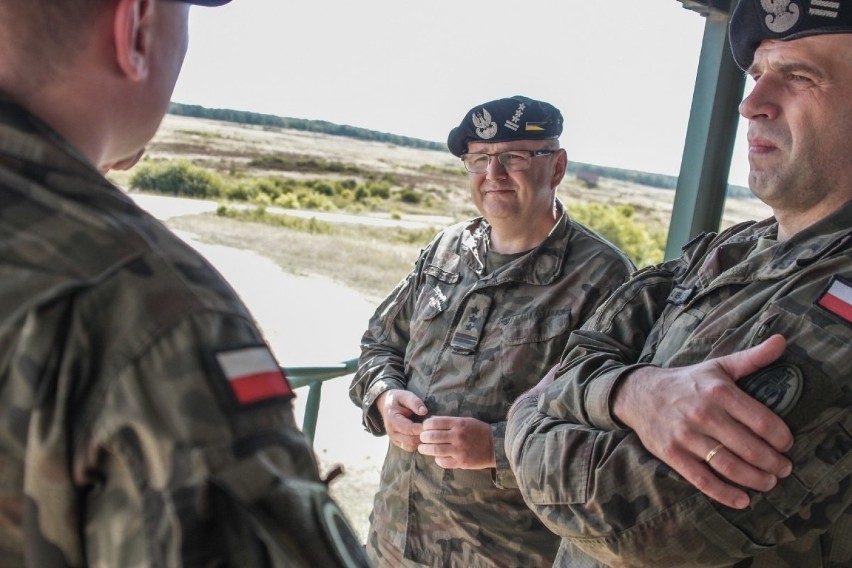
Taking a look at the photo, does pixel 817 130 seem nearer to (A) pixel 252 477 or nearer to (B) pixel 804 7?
(B) pixel 804 7

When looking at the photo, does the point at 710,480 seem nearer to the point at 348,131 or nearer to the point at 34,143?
the point at 34,143

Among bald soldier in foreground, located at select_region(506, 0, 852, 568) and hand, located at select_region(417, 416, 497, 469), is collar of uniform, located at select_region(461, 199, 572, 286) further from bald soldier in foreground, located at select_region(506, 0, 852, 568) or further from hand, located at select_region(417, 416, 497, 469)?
bald soldier in foreground, located at select_region(506, 0, 852, 568)

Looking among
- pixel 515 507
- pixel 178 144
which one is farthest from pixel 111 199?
pixel 178 144

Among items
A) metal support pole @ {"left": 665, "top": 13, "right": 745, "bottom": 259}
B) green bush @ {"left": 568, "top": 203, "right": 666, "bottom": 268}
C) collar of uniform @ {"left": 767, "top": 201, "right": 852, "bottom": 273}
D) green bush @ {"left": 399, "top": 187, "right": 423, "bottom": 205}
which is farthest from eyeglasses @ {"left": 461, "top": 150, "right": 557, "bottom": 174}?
green bush @ {"left": 568, "top": 203, "right": 666, "bottom": 268}

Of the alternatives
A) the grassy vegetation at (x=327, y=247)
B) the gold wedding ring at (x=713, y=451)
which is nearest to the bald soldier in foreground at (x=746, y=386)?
the gold wedding ring at (x=713, y=451)

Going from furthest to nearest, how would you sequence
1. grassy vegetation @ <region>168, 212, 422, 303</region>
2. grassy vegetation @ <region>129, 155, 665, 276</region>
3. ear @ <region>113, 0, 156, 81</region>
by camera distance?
1. grassy vegetation @ <region>129, 155, 665, 276</region>
2. grassy vegetation @ <region>168, 212, 422, 303</region>
3. ear @ <region>113, 0, 156, 81</region>

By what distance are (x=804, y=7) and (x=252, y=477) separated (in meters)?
1.31

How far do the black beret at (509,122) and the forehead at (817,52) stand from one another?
1134 mm

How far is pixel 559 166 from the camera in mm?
2693

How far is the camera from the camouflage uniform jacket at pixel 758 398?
1163 millimetres

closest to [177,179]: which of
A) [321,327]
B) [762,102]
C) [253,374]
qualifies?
[321,327]

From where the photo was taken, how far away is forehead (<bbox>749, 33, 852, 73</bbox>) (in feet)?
4.68

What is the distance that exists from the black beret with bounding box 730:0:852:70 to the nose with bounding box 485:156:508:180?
1.01m

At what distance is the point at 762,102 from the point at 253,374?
1211 millimetres
